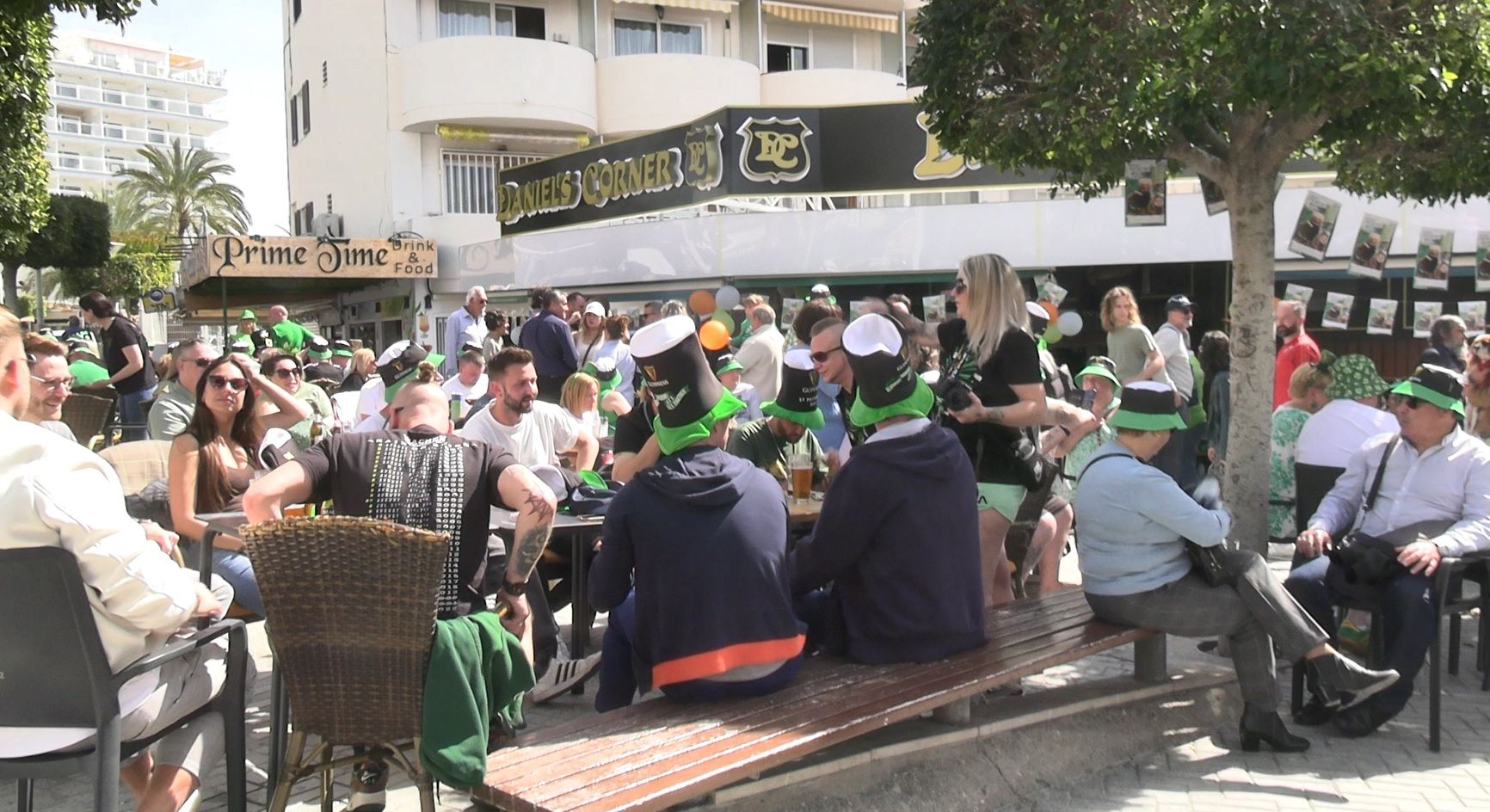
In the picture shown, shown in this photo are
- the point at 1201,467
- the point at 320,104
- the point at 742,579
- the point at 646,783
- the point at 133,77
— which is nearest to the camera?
the point at 646,783

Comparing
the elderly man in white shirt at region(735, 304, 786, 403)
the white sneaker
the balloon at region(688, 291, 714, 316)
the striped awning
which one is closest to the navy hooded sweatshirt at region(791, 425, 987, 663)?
the white sneaker

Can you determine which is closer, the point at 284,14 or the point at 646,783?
the point at 646,783

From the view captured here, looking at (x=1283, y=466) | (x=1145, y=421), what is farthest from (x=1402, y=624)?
(x=1283, y=466)

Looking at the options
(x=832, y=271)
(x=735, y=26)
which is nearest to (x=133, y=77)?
(x=735, y=26)

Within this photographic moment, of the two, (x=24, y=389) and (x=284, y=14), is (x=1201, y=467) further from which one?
(x=284, y=14)

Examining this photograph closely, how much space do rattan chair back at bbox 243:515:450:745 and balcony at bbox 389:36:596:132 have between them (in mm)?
23372

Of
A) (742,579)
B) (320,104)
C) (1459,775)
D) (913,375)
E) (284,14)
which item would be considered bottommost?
(1459,775)

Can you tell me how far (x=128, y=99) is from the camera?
125 meters

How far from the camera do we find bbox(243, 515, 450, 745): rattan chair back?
3213mm

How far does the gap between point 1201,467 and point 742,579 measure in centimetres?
752

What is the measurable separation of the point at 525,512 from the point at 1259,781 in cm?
283

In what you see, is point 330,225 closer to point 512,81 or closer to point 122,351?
point 512,81

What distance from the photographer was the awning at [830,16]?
28547 mm

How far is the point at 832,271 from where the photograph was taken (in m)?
16.2
